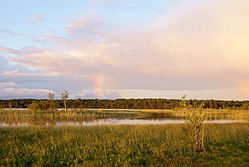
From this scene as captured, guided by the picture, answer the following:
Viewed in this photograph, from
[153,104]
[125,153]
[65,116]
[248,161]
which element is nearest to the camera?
[248,161]

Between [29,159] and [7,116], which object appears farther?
[7,116]

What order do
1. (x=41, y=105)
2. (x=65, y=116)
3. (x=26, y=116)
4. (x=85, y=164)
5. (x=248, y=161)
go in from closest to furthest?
(x=85, y=164)
(x=248, y=161)
(x=26, y=116)
(x=65, y=116)
(x=41, y=105)

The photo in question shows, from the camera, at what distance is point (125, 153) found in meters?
13.8

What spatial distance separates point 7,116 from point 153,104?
98.0 metres

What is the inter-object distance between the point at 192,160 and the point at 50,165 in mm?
5916

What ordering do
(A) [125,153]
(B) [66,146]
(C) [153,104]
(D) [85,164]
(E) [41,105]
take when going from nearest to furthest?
1. (D) [85,164]
2. (A) [125,153]
3. (B) [66,146]
4. (E) [41,105]
5. (C) [153,104]

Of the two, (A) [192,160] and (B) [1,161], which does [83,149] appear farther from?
(A) [192,160]

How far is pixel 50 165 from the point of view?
1198 cm

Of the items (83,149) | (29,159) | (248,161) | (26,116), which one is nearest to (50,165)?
(29,159)

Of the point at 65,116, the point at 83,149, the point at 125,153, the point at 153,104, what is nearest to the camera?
the point at 125,153

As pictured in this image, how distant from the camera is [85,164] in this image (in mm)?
11789

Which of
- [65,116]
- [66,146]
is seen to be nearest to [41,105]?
[65,116]

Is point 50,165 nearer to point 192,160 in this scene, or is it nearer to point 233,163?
point 192,160

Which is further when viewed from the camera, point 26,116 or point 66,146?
point 26,116
